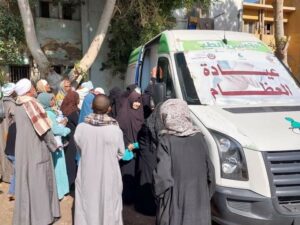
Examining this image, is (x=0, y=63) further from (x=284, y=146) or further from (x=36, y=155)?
(x=284, y=146)

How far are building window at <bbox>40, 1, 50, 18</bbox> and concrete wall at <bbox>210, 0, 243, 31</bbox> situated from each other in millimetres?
7303

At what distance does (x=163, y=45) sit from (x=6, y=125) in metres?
2.88

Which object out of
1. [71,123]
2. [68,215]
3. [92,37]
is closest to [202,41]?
[71,123]

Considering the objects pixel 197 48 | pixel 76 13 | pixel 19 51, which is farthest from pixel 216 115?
pixel 76 13

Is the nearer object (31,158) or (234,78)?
(31,158)

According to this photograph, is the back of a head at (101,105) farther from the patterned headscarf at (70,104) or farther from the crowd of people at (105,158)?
the patterned headscarf at (70,104)

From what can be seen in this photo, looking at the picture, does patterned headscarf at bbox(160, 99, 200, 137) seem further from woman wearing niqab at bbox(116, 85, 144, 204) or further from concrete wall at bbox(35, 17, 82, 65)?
concrete wall at bbox(35, 17, 82, 65)

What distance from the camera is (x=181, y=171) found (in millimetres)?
3404

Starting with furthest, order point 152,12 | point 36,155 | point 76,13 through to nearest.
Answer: point 76,13, point 152,12, point 36,155

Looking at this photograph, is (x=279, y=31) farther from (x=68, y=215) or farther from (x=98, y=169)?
(x=98, y=169)

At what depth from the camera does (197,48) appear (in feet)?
18.0

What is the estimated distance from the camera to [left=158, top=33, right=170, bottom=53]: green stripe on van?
564cm

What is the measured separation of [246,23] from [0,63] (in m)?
15.3

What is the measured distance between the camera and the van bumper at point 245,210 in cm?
362
